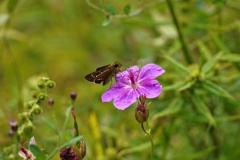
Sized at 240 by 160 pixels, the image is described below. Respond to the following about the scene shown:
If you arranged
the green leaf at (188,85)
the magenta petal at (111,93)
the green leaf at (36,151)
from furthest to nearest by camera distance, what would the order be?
the green leaf at (188,85) → the magenta petal at (111,93) → the green leaf at (36,151)

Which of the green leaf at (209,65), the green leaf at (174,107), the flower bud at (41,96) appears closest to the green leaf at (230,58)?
the green leaf at (209,65)

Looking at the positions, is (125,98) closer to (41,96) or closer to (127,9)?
(41,96)

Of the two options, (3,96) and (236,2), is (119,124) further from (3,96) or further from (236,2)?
(3,96)

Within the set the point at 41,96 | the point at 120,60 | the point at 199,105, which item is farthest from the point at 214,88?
the point at 120,60

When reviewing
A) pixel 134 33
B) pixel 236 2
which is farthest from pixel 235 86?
pixel 134 33

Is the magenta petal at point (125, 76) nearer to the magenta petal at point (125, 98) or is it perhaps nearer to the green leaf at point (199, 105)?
the magenta petal at point (125, 98)

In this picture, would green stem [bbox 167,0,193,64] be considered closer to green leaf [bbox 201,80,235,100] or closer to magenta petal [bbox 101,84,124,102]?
green leaf [bbox 201,80,235,100]
